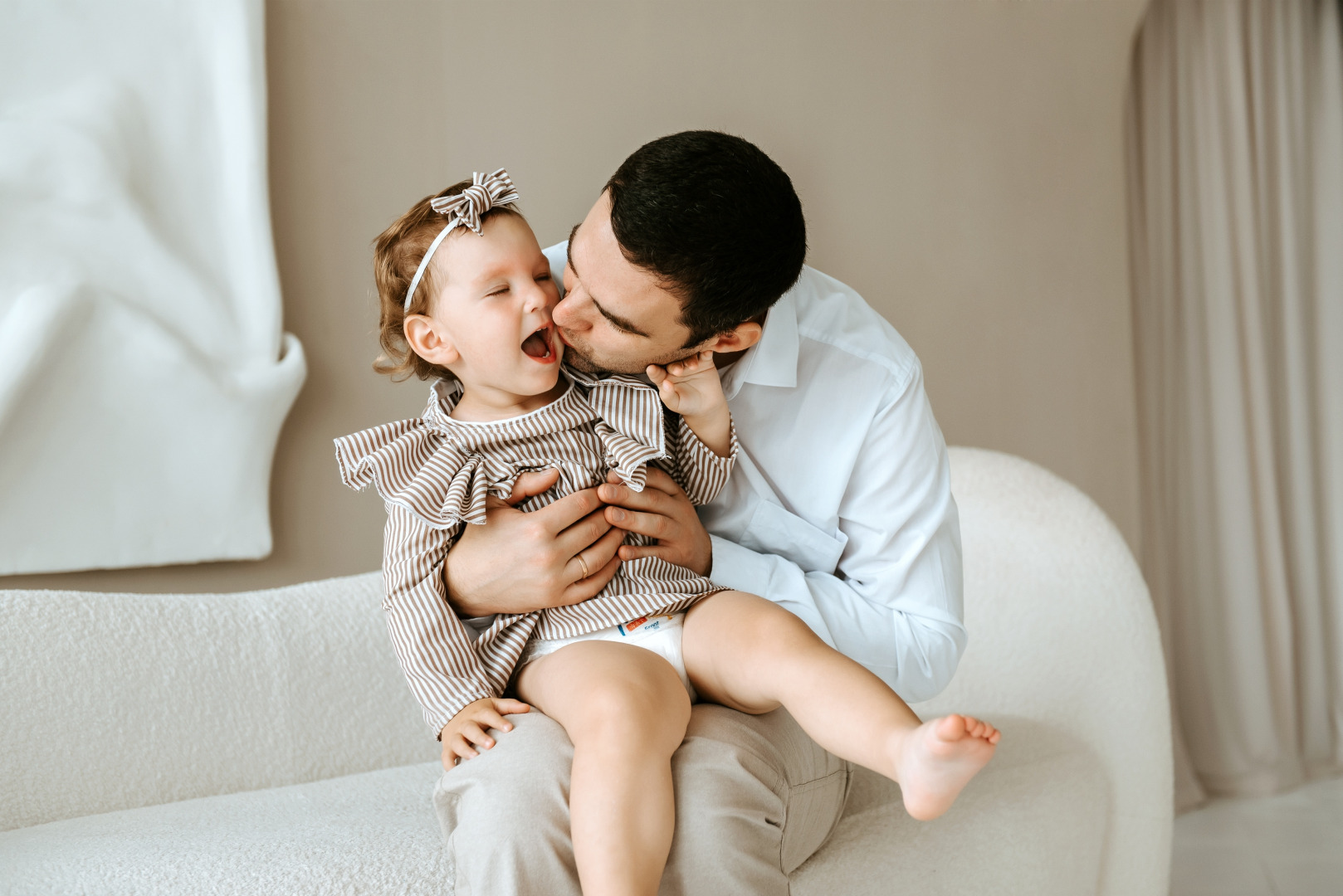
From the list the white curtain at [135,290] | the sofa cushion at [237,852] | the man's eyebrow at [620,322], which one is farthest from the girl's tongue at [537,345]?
the white curtain at [135,290]

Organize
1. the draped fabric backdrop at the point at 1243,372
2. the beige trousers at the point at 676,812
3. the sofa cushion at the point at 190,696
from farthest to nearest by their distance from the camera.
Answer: the draped fabric backdrop at the point at 1243,372 < the sofa cushion at the point at 190,696 < the beige trousers at the point at 676,812

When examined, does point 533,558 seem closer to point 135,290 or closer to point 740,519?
point 740,519

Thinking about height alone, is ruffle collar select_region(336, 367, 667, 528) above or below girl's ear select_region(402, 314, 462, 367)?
below

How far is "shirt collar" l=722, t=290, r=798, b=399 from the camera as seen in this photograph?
135 cm

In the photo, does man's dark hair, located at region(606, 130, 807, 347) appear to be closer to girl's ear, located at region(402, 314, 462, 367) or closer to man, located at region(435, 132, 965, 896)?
man, located at region(435, 132, 965, 896)

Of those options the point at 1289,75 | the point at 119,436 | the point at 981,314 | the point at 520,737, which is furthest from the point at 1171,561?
the point at 119,436

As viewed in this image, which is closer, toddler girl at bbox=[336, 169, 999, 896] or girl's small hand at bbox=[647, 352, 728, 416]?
toddler girl at bbox=[336, 169, 999, 896]

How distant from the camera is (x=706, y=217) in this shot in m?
1.09

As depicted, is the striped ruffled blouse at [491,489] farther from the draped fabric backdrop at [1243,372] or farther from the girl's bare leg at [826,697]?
the draped fabric backdrop at [1243,372]

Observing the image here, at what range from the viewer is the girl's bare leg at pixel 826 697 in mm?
856

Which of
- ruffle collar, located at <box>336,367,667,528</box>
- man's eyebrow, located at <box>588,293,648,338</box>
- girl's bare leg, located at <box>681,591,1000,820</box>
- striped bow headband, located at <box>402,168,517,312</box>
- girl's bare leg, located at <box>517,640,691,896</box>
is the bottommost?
girl's bare leg, located at <box>517,640,691,896</box>

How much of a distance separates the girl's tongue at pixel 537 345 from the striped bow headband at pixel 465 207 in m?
0.14

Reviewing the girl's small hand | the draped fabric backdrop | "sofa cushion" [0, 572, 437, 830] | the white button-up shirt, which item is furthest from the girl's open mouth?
the draped fabric backdrop

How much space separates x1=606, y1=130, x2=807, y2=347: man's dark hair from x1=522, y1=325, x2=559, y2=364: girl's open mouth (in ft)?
0.59
